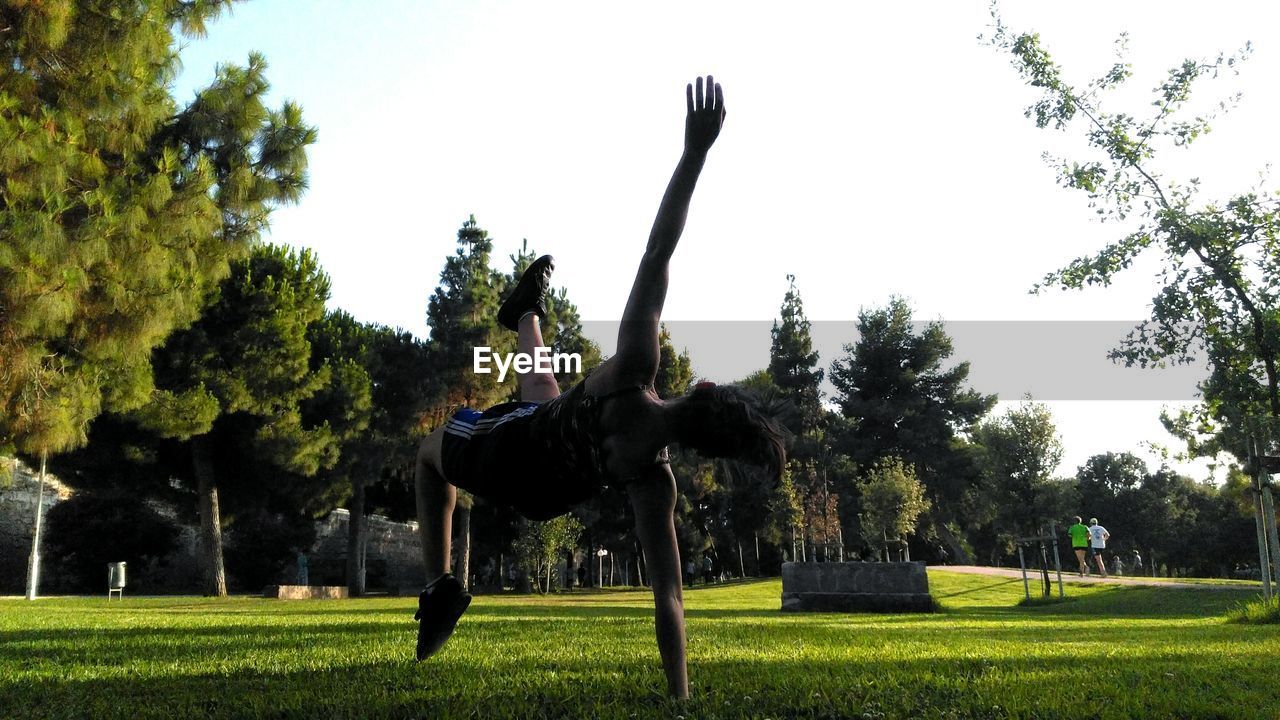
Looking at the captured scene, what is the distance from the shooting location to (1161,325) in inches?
639

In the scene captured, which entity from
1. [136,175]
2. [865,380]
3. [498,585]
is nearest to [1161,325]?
[136,175]

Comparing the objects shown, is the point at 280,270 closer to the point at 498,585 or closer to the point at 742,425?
the point at 498,585

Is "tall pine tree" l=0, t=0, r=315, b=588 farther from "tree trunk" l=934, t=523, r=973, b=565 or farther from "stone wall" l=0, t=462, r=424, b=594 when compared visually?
"tree trunk" l=934, t=523, r=973, b=565

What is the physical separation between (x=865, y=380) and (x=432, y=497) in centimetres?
5592

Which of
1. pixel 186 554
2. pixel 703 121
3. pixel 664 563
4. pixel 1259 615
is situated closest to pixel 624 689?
pixel 664 563

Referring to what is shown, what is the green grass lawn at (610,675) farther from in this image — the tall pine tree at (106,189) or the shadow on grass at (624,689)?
the tall pine tree at (106,189)

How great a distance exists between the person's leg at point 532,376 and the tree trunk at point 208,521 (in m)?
23.9

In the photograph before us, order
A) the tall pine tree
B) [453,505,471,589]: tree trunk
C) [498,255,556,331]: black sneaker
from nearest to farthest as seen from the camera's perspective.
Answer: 1. [498,255,556,331]: black sneaker
2. the tall pine tree
3. [453,505,471,589]: tree trunk

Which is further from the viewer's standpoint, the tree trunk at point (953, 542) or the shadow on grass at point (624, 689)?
the tree trunk at point (953, 542)

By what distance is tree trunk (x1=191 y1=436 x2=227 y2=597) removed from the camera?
24922 millimetres

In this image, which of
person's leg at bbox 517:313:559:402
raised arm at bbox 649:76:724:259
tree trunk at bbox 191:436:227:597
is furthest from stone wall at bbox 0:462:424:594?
raised arm at bbox 649:76:724:259

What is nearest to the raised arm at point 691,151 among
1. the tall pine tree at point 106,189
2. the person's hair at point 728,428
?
the person's hair at point 728,428

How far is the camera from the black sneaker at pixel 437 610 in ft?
13.9

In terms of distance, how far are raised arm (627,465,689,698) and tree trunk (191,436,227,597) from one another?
2528cm
